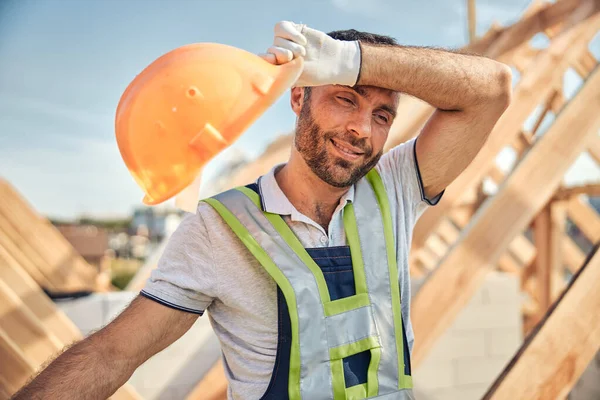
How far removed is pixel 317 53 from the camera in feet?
3.57

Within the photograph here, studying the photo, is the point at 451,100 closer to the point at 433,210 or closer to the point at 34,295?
the point at 433,210

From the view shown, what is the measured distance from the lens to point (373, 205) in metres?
1.36

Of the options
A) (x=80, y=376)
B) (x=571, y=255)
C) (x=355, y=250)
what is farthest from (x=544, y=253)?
(x=80, y=376)

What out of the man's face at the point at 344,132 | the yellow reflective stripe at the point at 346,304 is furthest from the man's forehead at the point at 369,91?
the yellow reflective stripe at the point at 346,304

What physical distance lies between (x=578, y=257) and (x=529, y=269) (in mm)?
573

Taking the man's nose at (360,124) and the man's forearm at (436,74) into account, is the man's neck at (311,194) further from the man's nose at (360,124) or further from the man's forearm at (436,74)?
the man's forearm at (436,74)

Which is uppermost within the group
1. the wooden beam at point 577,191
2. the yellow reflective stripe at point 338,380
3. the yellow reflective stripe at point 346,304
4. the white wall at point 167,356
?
the yellow reflective stripe at point 346,304

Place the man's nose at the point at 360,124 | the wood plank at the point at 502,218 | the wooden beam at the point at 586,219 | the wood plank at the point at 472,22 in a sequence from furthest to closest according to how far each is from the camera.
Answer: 1. the wood plank at the point at 472,22
2. the wooden beam at the point at 586,219
3. the wood plank at the point at 502,218
4. the man's nose at the point at 360,124

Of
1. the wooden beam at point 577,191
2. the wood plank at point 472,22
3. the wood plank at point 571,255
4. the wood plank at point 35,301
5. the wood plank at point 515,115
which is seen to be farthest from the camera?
the wood plank at point 472,22

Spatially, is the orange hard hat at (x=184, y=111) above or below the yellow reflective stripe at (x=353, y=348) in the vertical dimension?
above

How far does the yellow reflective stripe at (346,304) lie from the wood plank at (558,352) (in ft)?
2.27

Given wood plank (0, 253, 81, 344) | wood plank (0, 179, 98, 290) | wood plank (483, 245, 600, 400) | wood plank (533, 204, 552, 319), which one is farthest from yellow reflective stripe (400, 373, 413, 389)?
wood plank (533, 204, 552, 319)

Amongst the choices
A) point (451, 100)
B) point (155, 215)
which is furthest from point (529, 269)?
point (155, 215)

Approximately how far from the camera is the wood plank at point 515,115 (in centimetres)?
230
